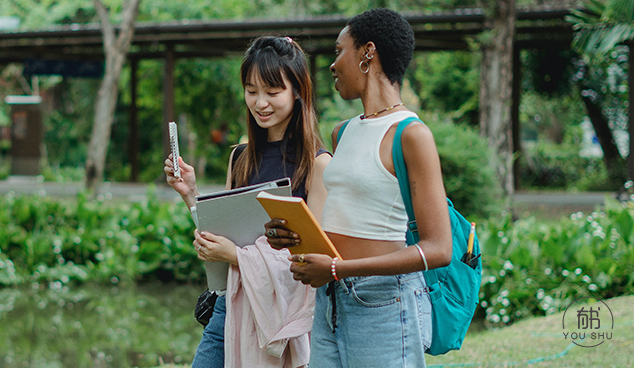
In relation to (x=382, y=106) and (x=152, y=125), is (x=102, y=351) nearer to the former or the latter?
(x=382, y=106)

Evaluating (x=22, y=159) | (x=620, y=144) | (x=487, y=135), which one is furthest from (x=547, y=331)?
(x=22, y=159)

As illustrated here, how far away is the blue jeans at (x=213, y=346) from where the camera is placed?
225 centimetres

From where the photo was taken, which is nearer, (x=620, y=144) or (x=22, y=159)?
(x=620, y=144)

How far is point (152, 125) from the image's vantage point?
24062mm

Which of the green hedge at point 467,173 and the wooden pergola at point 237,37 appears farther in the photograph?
the wooden pergola at point 237,37

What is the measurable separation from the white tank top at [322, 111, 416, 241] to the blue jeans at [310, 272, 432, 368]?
14cm

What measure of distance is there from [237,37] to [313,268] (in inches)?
492

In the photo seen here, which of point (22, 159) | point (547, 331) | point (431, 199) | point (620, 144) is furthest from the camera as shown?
point (22, 159)

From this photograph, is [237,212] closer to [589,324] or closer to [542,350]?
[542,350]

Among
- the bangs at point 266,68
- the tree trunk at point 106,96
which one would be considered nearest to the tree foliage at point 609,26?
the tree trunk at point 106,96

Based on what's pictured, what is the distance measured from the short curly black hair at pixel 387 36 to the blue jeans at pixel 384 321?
22.4 inches

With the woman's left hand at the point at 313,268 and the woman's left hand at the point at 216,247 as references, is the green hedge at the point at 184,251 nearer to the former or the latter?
the woman's left hand at the point at 216,247

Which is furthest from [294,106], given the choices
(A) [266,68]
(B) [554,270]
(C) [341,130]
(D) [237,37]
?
(D) [237,37]

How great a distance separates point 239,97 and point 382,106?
18.8 meters
